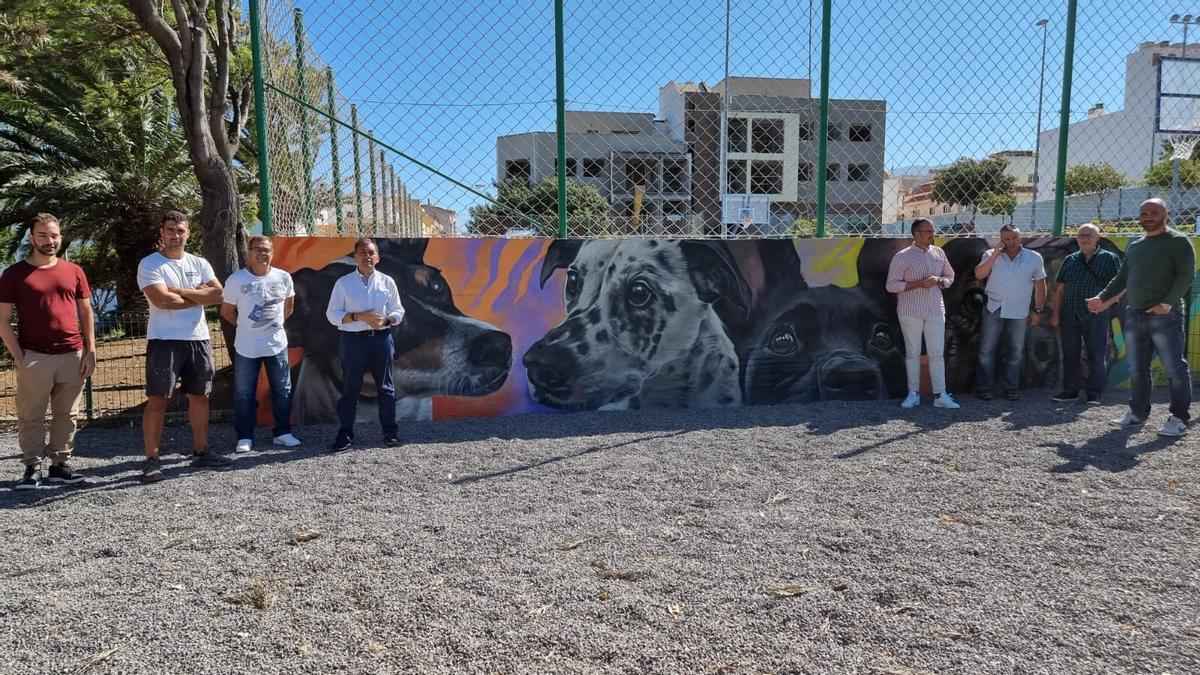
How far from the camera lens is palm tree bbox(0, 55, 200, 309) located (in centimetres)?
1199

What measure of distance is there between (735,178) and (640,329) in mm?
1598

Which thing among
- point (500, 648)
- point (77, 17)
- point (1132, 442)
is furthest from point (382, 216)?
point (1132, 442)

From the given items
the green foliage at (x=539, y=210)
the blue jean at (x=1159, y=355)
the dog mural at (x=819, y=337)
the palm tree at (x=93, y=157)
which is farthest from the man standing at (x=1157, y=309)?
the palm tree at (x=93, y=157)

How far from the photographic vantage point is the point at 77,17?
737cm

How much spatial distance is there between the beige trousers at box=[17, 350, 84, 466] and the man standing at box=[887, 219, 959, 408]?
6318 mm

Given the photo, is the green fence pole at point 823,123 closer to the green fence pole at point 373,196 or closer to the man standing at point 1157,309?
the man standing at point 1157,309

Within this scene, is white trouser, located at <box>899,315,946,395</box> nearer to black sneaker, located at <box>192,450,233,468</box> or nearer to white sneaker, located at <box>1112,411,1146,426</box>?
white sneaker, located at <box>1112,411,1146,426</box>

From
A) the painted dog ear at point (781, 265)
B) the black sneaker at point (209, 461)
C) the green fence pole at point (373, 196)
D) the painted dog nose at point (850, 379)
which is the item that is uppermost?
the green fence pole at point (373, 196)

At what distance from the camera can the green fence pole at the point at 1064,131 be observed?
7105mm

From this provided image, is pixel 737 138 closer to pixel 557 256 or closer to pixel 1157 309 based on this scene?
pixel 557 256

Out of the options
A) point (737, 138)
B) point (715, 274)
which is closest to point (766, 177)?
point (737, 138)

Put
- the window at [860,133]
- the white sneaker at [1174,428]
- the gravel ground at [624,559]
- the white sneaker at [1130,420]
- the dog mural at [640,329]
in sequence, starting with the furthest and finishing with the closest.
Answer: the window at [860,133] < the dog mural at [640,329] < the white sneaker at [1130,420] < the white sneaker at [1174,428] < the gravel ground at [624,559]

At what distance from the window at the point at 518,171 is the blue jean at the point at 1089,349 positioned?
520cm

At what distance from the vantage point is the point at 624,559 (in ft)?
11.5
